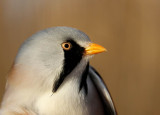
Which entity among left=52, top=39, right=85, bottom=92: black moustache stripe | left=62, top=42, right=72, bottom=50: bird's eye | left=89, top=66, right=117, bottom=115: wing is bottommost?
left=89, top=66, right=117, bottom=115: wing

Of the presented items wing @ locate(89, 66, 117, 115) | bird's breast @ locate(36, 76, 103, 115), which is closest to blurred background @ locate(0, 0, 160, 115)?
wing @ locate(89, 66, 117, 115)

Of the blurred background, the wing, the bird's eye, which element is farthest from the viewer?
the blurred background

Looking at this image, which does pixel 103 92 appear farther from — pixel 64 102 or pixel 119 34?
pixel 119 34

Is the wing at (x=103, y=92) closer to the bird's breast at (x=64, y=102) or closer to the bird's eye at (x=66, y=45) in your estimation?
the bird's breast at (x=64, y=102)

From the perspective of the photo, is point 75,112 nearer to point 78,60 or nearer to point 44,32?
point 78,60

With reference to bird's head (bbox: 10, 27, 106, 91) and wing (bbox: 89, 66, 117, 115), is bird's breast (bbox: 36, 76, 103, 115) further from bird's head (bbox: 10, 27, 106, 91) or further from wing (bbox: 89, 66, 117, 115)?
wing (bbox: 89, 66, 117, 115)

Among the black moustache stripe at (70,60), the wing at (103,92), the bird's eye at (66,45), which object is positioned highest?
the bird's eye at (66,45)

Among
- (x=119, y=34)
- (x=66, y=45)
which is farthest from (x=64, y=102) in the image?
(x=119, y=34)

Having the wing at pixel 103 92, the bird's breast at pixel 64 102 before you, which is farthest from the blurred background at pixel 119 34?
the bird's breast at pixel 64 102
